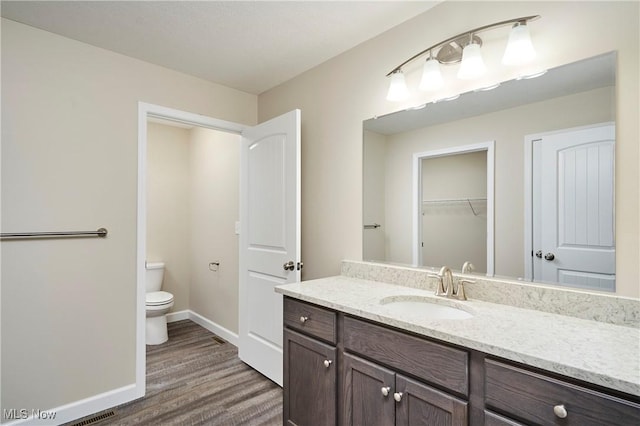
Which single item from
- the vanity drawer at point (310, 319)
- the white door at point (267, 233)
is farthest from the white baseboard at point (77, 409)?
the vanity drawer at point (310, 319)

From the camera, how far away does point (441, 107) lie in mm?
1668

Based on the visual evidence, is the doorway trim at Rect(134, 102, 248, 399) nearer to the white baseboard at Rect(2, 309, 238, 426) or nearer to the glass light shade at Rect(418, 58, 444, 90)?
the white baseboard at Rect(2, 309, 238, 426)

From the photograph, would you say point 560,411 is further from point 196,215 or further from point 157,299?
point 196,215

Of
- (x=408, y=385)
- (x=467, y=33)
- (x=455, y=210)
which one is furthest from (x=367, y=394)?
(x=467, y=33)

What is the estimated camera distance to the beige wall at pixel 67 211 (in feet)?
6.00

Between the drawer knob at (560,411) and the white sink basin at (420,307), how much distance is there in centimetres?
59

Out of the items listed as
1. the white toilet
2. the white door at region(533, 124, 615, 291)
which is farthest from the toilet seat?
the white door at region(533, 124, 615, 291)

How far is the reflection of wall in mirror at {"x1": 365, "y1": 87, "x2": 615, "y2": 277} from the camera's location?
1.28 metres

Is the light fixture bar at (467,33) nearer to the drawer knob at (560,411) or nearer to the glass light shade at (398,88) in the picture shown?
the glass light shade at (398,88)

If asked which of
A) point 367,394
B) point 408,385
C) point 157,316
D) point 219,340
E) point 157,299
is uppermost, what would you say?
point 408,385

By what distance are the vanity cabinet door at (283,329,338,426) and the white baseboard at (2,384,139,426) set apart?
1236mm

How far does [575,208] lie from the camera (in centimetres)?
128

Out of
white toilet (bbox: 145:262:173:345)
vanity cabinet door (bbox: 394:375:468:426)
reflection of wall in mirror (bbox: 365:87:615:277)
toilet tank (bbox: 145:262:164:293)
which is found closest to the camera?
vanity cabinet door (bbox: 394:375:468:426)

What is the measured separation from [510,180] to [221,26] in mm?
1769
